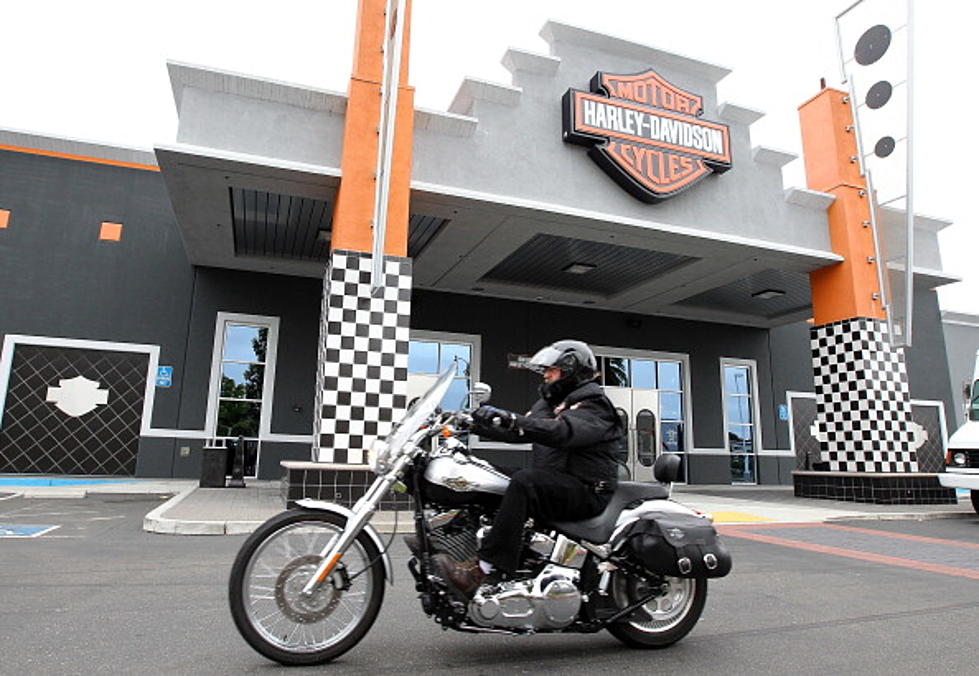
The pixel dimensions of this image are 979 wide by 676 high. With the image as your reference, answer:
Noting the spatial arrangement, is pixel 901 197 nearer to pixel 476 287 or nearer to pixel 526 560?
A: pixel 476 287

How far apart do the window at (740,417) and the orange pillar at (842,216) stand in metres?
5.32

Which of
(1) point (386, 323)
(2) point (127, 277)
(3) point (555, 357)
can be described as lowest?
(3) point (555, 357)

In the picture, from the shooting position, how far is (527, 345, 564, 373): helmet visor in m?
3.21

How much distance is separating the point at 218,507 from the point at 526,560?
6.57 m

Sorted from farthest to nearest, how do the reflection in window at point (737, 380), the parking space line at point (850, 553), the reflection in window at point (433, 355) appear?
the reflection in window at point (737, 380)
the reflection in window at point (433, 355)
the parking space line at point (850, 553)

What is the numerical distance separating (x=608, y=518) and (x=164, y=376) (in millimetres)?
12658

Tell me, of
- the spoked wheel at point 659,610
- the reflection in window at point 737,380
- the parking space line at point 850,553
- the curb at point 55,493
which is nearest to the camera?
the spoked wheel at point 659,610

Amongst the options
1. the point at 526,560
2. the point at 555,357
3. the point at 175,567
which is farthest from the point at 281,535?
the point at 175,567

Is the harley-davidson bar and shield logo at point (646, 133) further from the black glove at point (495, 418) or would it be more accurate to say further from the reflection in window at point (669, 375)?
the black glove at point (495, 418)

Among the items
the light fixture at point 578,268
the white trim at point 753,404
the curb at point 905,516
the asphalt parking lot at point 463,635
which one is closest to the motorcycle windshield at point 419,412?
the asphalt parking lot at point 463,635

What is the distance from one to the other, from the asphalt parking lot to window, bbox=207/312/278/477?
7.40 m

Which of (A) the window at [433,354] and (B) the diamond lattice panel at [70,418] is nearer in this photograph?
(B) the diamond lattice panel at [70,418]

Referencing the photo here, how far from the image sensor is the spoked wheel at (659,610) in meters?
3.19

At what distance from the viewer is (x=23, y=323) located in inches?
513
